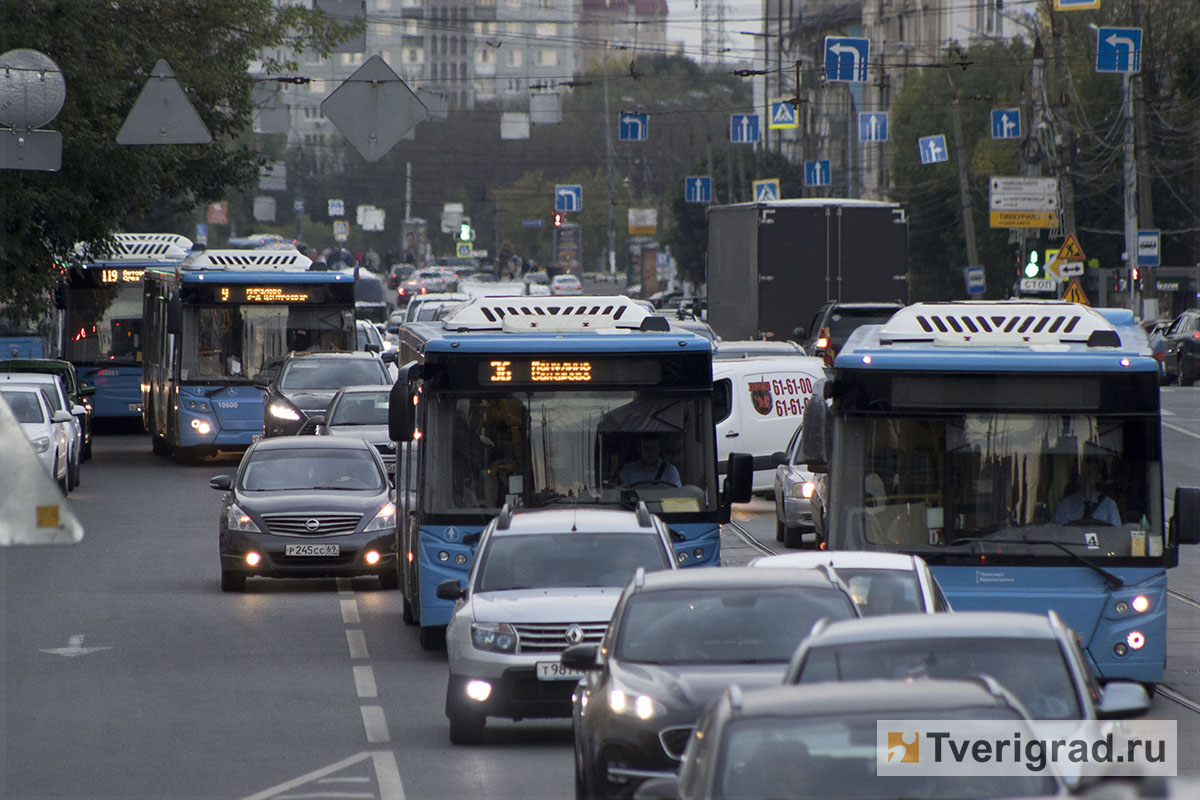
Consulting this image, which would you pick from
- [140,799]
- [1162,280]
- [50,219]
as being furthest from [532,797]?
[1162,280]

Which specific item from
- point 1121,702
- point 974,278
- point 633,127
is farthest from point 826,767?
point 974,278

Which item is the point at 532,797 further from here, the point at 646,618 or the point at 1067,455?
the point at 1067,455

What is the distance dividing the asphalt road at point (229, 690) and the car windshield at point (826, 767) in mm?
4404

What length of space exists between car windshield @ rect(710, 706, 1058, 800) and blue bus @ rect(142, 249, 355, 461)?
86.2 ft

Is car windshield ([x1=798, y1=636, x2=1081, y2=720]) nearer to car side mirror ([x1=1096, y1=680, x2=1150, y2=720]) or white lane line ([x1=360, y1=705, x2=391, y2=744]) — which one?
car side mirror ([x1=1096, y1=680, x2=1150, y2=720])

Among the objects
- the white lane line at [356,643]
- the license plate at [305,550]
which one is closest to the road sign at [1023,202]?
the license plate at [305,550]

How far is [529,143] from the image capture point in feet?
471

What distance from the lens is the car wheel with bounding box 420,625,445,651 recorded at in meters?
15.4

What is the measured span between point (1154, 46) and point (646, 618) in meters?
53.0

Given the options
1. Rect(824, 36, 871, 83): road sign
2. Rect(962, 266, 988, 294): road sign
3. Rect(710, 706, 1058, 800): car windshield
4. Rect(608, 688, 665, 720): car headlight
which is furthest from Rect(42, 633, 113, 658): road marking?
Rect(962, 266, 988, 294): road sign

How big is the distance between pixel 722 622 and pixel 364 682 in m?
4.97

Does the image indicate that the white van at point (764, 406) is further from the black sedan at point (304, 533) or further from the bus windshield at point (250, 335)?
the black sedan at point (304, 533)

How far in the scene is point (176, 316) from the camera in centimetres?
3123

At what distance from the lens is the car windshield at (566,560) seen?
12602mm
